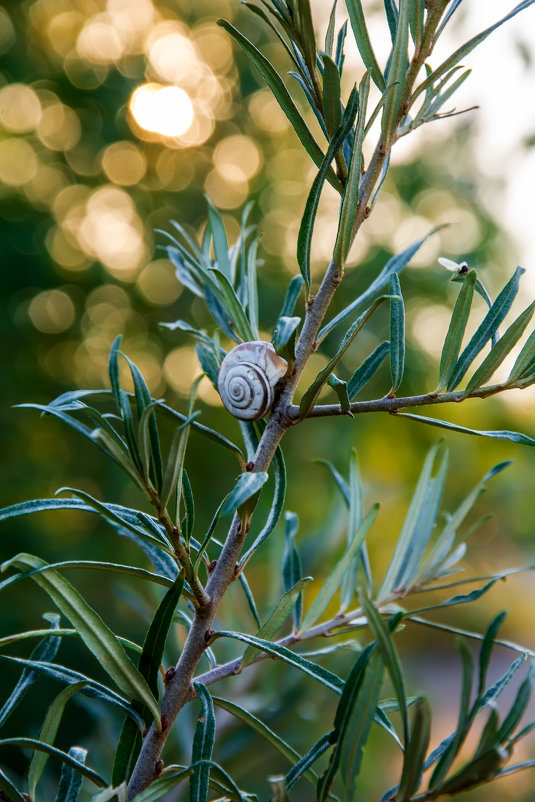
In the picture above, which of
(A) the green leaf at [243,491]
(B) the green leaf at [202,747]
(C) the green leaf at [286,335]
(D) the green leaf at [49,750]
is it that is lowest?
(D) the green leaf at [49,750]

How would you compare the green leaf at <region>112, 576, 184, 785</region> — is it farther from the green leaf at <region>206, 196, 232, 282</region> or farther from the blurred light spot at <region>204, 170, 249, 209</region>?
the blurred light spot at <region>204, 170, 249, 209</region>

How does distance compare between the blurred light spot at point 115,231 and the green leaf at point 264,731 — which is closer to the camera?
the green leaf at point 264,731

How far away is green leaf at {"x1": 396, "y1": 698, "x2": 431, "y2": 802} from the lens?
0.67 ft

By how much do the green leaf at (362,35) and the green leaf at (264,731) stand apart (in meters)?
0.26

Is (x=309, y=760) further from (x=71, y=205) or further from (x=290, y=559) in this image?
(x=71, y=205)

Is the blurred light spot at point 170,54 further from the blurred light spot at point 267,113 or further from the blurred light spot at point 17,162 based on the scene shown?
the blurred light spot at point 17,162

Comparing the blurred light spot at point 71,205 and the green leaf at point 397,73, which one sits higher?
the blurred light spot at point 71,205

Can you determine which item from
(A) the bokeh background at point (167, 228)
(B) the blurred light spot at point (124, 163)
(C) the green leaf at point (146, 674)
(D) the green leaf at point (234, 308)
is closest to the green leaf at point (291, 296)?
(D) the green leaf at point (234, 308)

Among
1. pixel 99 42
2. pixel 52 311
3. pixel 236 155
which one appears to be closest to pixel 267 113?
pixel 236 155

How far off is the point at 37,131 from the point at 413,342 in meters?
0.81

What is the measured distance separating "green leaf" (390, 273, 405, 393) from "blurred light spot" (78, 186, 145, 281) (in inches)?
43.8

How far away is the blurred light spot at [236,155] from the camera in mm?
1416

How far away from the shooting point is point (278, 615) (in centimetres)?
27

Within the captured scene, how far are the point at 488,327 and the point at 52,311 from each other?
3.86ft
